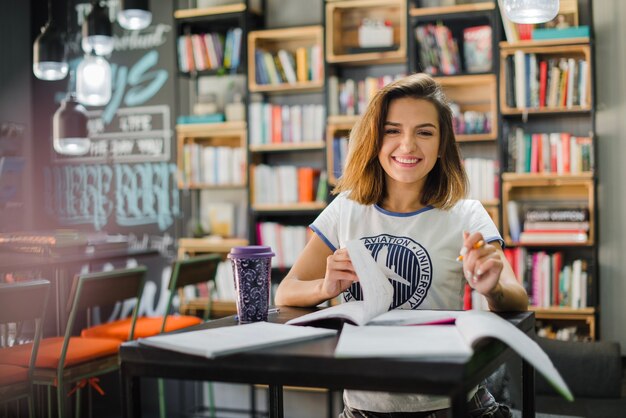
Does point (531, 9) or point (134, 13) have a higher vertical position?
point (134, 13)

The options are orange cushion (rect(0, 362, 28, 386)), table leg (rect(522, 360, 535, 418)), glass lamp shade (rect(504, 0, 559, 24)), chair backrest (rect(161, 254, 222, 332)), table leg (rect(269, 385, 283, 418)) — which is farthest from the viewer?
chair backrest (rect(161, 254, 222, 332))

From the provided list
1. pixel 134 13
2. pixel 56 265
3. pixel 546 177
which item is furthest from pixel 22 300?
pixel 546 177

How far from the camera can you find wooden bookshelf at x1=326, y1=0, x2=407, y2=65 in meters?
4.31

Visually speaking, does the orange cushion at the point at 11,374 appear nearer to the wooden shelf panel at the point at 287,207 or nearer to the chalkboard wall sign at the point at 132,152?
the wooden shelf panel at the point at 287,207

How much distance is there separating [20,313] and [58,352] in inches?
24.5

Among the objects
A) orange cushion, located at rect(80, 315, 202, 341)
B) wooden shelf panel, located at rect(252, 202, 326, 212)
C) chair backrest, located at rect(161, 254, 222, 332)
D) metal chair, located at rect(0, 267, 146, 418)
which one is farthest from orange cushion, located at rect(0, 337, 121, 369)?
wooden shelf panel, located at rect(252, 202, 326, 212)

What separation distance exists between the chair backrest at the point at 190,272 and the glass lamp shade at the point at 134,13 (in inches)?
60.1

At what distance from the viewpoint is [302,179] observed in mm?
4523

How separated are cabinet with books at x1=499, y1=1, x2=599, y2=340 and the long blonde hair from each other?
2.32 meters

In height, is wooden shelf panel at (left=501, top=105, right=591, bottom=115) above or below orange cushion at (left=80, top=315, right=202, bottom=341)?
above

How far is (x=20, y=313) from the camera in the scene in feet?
8.70

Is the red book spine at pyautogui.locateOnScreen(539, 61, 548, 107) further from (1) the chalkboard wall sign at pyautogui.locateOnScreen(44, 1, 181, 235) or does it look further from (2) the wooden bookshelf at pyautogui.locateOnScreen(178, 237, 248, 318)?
(1) the chalkboard wall sign at pyautogui.locateOnScreen(44, 1, 181, 235)

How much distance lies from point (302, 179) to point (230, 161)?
50 centimetres

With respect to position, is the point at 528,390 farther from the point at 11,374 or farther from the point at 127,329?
the point at 127,329
